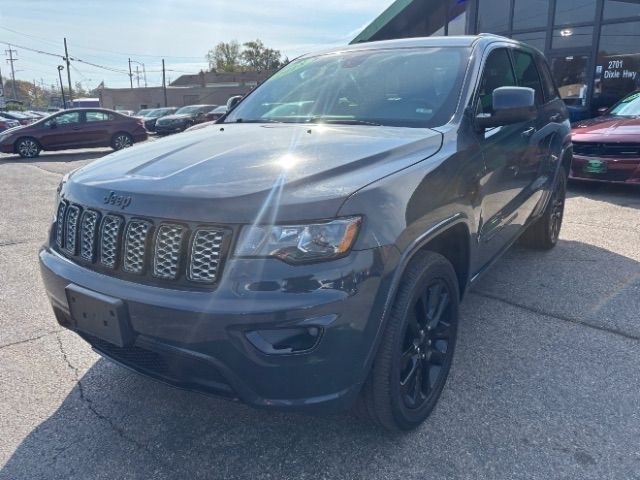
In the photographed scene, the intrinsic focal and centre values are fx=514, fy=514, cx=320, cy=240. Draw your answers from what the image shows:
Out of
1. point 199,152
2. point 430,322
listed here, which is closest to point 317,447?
point 430,322

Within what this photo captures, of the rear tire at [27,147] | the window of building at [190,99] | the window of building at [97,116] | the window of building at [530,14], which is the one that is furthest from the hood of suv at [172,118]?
the window of building at [190,99]

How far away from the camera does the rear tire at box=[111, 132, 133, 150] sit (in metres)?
15.8

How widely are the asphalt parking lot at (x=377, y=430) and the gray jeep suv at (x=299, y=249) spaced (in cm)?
23

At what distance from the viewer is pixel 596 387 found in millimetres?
2676

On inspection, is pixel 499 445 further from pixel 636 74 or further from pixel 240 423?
pixel 636 74

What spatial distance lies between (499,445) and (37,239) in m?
5.20

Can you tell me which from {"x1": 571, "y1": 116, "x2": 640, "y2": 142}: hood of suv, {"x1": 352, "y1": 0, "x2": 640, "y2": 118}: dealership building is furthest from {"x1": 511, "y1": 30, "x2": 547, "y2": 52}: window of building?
{"x1": 571, "y1": 116, "x2": 640, "y2": 142}: hood of suv

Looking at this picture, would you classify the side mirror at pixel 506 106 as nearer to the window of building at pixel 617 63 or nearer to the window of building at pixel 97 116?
the window of building at pixel 617 63

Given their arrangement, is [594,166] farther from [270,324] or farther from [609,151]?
[270,324]

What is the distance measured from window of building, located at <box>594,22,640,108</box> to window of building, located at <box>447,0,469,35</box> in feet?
13.5

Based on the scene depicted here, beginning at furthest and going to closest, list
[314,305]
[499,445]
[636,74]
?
[636,74], [499,445], [314,305]

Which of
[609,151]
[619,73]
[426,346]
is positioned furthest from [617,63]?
[426,346]

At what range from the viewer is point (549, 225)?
15.5 ft

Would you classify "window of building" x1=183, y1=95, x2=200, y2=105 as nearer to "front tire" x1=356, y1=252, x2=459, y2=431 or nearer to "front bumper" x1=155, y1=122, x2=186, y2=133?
"front bumper" x1=155, y1=122, x2=186, y2=133
